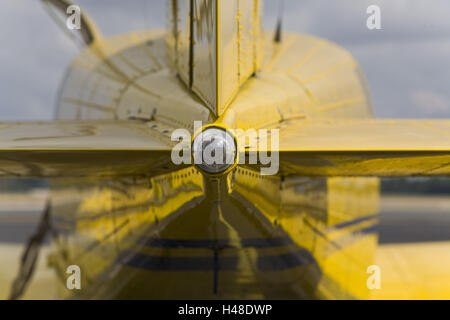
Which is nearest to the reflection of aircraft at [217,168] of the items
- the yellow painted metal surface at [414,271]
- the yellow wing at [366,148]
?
the yellow wing at [366,148]

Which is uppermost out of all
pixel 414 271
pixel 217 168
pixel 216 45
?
pixel 216 45

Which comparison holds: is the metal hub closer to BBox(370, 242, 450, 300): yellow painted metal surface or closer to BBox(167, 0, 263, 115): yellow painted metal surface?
BBox(167, 0, 263, 115): yellow painted metal surface

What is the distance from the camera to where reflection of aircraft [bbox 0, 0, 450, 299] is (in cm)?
252

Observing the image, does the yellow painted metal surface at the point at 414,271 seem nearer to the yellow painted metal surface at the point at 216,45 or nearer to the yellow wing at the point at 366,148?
the yellow wing at the point at 366,148

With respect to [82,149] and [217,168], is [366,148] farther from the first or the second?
[82,149]

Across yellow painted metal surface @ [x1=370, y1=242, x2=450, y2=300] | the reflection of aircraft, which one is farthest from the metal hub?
yellow painted metal surface @ [x1=370, y1=242, x2=450, y2=300]

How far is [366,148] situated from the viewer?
2.38 metres

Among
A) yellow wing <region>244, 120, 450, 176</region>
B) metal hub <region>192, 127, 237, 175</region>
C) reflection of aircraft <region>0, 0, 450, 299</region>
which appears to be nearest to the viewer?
metal hub <region>192, 127, 237, 175</region>

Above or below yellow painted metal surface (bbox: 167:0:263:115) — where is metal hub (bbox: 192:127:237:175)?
below

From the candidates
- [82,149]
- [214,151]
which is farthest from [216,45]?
[82,149]

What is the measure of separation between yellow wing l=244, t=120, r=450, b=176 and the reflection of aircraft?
10 mm

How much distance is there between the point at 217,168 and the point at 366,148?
2.35 ft
